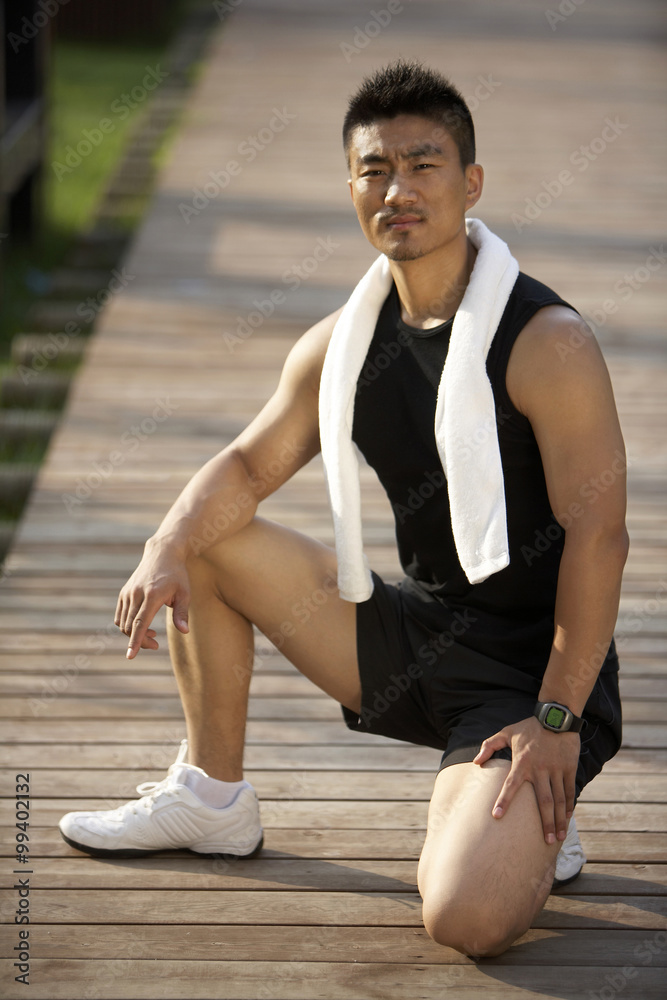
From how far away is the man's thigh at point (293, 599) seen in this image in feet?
7.46

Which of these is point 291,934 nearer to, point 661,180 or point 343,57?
point 661,180

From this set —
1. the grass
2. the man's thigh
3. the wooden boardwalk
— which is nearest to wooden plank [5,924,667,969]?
the wooden boardwalk

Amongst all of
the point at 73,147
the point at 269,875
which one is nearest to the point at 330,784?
the point at 269,875

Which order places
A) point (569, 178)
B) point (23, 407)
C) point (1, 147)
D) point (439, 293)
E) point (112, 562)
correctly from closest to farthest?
1. point (439, 293)
2. point (112, 562)
3. point (23, 407)
4. point (1, 147)
5. point (569, 178)

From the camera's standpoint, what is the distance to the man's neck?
224cm

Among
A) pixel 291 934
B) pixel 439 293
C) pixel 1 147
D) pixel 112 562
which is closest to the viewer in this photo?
pixel 291 934

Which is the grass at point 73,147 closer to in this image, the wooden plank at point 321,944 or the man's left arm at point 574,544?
the wooden plank at point 321,944

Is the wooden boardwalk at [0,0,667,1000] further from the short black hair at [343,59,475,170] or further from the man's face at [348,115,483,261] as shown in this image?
the short black hair at [343,59,475,170]

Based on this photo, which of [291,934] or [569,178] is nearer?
[291,934]

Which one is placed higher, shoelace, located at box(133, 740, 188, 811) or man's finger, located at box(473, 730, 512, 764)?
man's finger, located at box(473, 730, 512, 764)

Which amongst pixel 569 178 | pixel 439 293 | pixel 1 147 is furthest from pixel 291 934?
pixel 569 178

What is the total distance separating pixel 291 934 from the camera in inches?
81.5

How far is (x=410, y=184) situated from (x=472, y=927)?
127 cm

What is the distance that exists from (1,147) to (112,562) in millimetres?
3855
